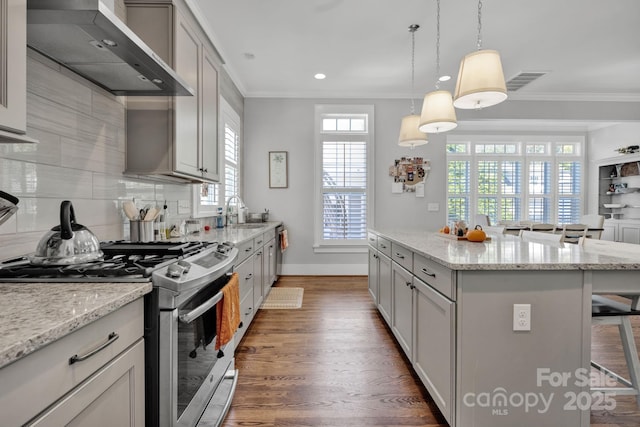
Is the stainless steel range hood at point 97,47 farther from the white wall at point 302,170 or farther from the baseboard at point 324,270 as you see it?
the baseboard at point 324,270

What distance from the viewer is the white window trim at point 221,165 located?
10.3ft

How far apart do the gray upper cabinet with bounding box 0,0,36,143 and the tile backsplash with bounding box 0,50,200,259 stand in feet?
1.50

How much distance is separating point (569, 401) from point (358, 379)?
112 cm

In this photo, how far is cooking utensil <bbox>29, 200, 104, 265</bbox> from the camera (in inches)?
44.9

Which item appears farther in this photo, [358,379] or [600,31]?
[600,31]

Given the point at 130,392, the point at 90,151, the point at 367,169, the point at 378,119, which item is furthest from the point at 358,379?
the point at 378,119

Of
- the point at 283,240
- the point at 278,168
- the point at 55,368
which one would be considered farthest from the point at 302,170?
the point at 55,368

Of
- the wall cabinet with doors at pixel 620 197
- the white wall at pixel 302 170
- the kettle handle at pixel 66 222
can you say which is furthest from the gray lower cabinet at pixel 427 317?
the wall cabinet with doors at pixel 620 197

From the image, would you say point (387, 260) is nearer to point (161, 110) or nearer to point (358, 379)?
point (358, 379)

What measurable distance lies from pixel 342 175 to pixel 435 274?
360cm

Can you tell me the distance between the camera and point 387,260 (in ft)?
8.95

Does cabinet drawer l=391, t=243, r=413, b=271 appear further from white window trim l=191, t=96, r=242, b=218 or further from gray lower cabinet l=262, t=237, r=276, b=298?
white window trim l=191, t=96, r=242, b=218

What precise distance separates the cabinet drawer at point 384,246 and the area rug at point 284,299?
4.01 ft

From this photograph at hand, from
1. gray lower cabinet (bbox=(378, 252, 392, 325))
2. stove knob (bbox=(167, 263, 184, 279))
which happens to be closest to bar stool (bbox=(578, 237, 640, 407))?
gray lower cabinet (bbox=(378, 252, 392, 325))
